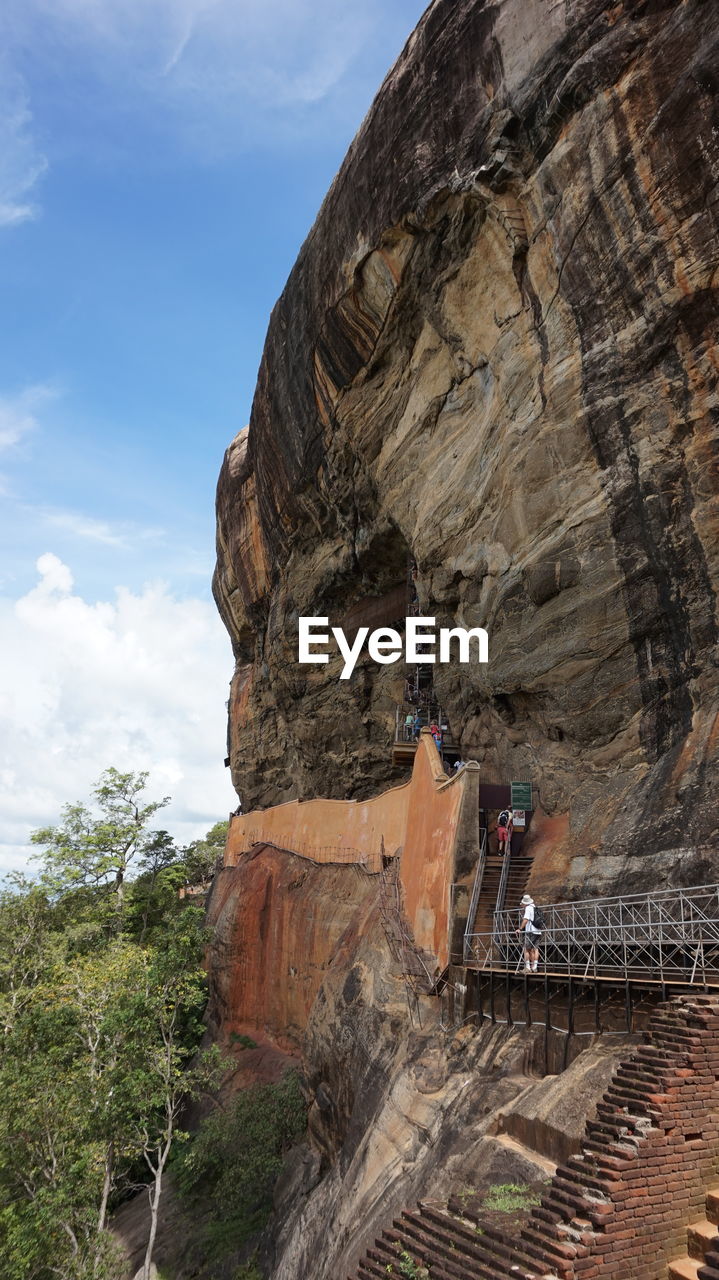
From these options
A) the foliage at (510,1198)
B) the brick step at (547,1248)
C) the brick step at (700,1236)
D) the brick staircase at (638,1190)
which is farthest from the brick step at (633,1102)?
the foliage at (510,1198)

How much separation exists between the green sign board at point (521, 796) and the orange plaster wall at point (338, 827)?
2603mm

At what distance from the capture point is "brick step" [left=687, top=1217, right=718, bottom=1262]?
247 inches

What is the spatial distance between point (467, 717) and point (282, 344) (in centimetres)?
1246

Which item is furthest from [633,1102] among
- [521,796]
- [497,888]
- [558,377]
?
[558,377]

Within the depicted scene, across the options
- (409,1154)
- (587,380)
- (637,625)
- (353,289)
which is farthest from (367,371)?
(409,1154)

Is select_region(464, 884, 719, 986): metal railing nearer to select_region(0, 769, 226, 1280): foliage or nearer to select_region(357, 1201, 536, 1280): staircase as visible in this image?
select_region(357, 1201, 536, 1280): staircase

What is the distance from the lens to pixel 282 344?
23469mm

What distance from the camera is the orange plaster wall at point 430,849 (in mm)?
13172

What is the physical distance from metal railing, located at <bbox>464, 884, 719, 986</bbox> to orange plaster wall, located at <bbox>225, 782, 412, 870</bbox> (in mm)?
4968

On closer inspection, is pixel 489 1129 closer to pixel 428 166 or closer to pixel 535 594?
pixel 535 594

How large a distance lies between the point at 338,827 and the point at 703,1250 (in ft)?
50.8

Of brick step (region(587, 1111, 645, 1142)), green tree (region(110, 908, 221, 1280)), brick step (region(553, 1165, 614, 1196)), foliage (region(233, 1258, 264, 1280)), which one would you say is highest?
brick step (region(587, 1111, 645, 1142))

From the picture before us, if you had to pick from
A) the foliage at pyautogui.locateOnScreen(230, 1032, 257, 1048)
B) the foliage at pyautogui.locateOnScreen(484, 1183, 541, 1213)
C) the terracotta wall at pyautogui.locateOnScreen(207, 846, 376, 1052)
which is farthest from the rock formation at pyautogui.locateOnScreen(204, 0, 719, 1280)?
the foliage at pyautogui.locateOnScreen(230, 1032, 257, 1048)

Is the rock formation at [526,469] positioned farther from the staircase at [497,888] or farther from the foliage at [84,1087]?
Answer: the foliage at [84,1087]
